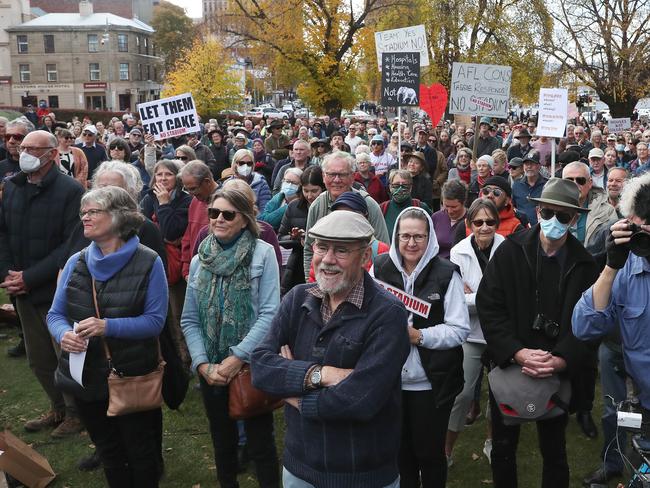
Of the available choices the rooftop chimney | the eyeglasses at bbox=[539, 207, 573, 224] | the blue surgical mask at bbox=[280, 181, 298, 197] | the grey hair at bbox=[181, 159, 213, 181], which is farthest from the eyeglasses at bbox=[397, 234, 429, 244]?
the rooftop chimney

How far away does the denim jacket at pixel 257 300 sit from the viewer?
Result: 429cm

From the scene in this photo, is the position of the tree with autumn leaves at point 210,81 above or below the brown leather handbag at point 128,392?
above

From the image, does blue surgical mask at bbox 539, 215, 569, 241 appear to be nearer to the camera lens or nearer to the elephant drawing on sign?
the camera lens

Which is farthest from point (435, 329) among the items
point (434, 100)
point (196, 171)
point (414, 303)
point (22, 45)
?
point (22, 45)

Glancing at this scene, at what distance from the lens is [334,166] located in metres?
5.61

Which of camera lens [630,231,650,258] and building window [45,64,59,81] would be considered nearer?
camera lens [630,231,650,258]

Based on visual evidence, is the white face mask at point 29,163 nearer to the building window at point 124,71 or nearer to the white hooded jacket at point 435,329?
the white hooded jacket at point 435,329

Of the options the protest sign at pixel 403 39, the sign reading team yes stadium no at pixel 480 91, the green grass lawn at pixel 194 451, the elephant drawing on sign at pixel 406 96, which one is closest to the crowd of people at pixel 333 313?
the green grass lawn at pixel 194 451

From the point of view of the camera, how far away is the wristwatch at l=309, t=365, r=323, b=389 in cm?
301

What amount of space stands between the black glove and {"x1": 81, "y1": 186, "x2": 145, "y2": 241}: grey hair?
2.63 metres

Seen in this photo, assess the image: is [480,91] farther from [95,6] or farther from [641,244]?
[95,6]

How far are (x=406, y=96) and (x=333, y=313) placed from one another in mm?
9162

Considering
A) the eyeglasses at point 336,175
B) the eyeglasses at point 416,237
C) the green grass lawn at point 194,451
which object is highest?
the eyeglasses at point 336,175

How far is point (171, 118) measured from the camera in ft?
35.8
